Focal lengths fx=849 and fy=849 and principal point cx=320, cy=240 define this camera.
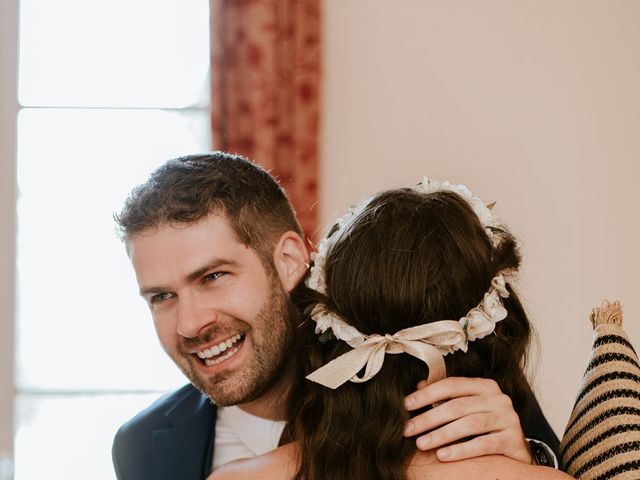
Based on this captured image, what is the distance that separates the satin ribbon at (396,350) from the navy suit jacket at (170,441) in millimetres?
762

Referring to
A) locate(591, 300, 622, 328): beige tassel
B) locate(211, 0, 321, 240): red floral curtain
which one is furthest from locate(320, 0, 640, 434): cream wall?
locate(591, 300, 622, 328): beige tassel

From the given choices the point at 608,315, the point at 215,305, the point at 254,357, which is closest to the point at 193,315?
the point at 215,305

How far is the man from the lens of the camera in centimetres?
185

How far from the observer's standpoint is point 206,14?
338 centimetres

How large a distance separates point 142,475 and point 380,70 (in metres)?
1.80

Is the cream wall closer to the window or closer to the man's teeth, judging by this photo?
the window

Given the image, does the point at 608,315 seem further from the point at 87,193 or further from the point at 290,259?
the point at 87,193

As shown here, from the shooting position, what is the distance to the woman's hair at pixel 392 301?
1.34 m

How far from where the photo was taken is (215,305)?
1865 mm

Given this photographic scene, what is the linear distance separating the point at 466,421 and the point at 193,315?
2.29 feet

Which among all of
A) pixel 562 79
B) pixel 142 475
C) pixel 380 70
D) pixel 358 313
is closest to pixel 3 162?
pixel 380 70

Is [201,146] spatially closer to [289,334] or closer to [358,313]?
[289,334]

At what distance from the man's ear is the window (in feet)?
4.72

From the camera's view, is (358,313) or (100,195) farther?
(100,195)
